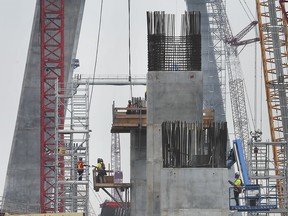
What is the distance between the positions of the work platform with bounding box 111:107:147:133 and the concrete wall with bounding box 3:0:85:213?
2530 centimetres

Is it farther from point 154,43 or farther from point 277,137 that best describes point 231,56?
point 154,43

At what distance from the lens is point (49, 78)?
9406 cm

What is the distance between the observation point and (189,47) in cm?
5144

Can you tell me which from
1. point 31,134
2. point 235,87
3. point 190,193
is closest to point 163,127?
point 190,193

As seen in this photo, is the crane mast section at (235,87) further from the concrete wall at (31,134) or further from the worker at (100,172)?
the worker at (100,172)

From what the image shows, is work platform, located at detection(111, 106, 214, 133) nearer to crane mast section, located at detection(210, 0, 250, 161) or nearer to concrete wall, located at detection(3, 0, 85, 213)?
concrete wall, located at detection(3, 0, 85, 213)

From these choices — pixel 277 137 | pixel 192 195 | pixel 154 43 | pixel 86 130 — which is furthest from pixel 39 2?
pixel 192 195

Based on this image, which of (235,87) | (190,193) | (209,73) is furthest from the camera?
(235,87)

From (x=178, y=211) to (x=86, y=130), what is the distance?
121ft

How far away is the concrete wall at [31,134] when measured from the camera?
94.9 m

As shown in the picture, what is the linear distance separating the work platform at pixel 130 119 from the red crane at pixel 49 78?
23.1m

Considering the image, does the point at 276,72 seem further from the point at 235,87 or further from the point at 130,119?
the point at 235,87

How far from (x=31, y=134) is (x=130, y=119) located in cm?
2716

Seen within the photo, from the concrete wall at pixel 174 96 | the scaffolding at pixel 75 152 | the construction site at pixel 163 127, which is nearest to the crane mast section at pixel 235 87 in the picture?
the construction site at pixel 163 127
